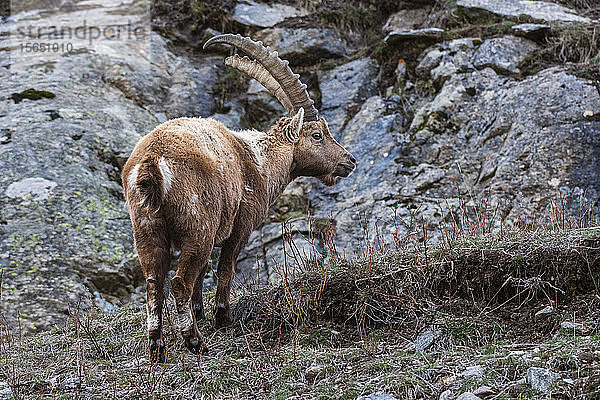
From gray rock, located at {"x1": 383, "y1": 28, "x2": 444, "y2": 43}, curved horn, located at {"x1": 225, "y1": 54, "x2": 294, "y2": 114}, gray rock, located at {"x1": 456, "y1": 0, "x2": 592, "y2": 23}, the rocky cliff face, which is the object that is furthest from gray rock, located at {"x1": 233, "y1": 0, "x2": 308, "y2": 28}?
curved horn, located at {"x1": 225, "y1": 54, "x2": 294, "y2": 114}

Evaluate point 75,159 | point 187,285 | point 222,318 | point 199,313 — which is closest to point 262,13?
point 75,159

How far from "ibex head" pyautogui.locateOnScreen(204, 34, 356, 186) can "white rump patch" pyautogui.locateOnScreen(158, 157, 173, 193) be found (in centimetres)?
246

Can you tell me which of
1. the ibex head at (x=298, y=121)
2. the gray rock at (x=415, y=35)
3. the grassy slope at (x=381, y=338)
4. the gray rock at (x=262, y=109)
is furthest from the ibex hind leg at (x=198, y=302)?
the gray rock at (x=415, y=35)

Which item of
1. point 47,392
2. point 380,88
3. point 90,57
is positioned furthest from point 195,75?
point 47,392

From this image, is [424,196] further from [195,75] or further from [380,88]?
[195,75]

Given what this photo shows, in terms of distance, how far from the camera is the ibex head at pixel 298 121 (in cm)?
682

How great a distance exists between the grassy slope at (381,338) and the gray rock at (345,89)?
5.53 meters

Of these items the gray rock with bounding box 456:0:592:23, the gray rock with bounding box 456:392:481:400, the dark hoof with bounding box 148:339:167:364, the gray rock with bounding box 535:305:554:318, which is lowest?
the dark hoof with bounding box 148:339:167:364

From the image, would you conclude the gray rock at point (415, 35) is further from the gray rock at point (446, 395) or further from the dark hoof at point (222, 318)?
the gray rock at point (446, 395)

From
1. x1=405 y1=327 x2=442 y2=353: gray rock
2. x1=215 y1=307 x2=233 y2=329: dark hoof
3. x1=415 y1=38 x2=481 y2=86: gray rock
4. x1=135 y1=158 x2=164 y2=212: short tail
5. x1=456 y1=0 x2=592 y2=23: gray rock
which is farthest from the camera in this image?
x1=456 y1=0 x2=592 y2=23: gray rock

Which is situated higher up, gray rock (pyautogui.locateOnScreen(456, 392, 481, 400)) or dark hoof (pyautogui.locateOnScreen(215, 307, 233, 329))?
gray rock (pyautogui.locateOnScreen(456, 392, 481, 400))

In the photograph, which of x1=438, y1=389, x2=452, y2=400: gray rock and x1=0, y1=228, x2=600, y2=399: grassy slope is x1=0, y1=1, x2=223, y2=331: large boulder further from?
x1=438, y1=389, x2=452, y2=400: gray rock

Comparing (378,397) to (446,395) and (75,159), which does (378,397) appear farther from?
(75,159)

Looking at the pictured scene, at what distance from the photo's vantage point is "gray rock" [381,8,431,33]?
11836 mm
